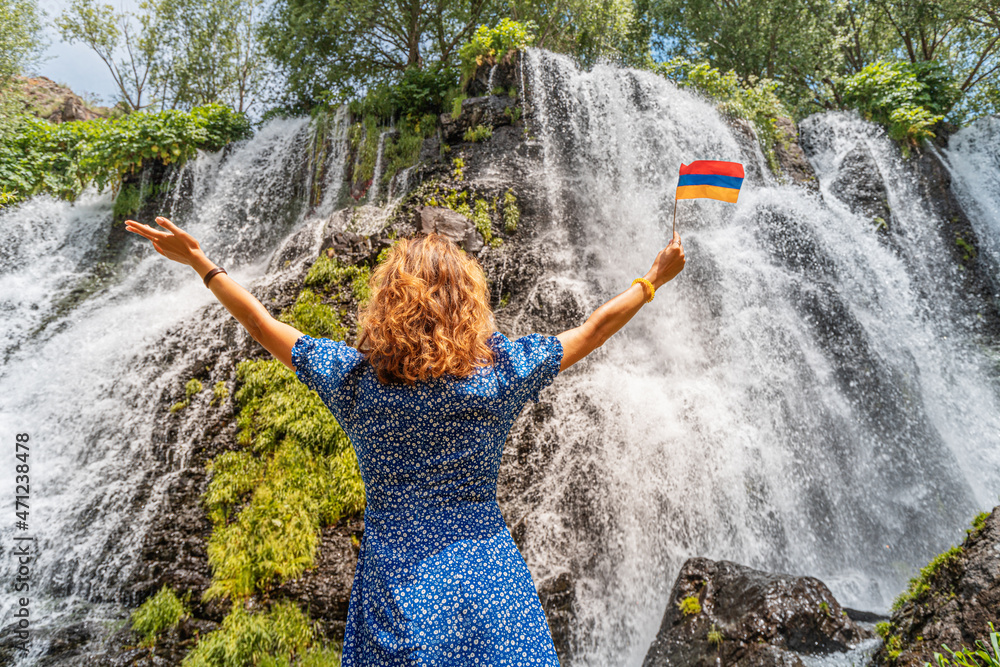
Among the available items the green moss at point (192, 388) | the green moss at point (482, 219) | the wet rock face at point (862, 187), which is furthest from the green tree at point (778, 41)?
the green moss at point (192, 388)

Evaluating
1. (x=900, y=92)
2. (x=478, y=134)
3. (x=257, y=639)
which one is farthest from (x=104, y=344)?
(x=900, y=92)

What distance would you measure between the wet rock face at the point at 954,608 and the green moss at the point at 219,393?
19.9 ft

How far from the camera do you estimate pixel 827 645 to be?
404 centimetres

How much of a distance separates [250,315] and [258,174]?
416 inches

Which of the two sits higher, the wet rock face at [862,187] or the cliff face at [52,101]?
the cliff face at [52,101]

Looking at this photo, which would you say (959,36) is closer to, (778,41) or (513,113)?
(778,41)

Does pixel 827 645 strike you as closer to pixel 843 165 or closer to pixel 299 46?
pixel 843 165

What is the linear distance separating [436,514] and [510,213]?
697cm

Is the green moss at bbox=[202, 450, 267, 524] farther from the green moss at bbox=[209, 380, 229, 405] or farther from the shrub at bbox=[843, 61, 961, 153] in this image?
the shrub at bbox=[843, 61, 961, 153]

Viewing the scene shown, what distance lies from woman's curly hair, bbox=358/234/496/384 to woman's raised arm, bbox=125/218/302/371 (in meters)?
0.23

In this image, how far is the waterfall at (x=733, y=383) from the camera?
19.4ft

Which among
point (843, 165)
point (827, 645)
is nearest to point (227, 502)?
point (827, 645)

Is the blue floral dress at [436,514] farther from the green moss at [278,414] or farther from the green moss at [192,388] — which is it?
the green moss at [192,388]

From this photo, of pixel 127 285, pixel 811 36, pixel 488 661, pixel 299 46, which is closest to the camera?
pixel 488 661
